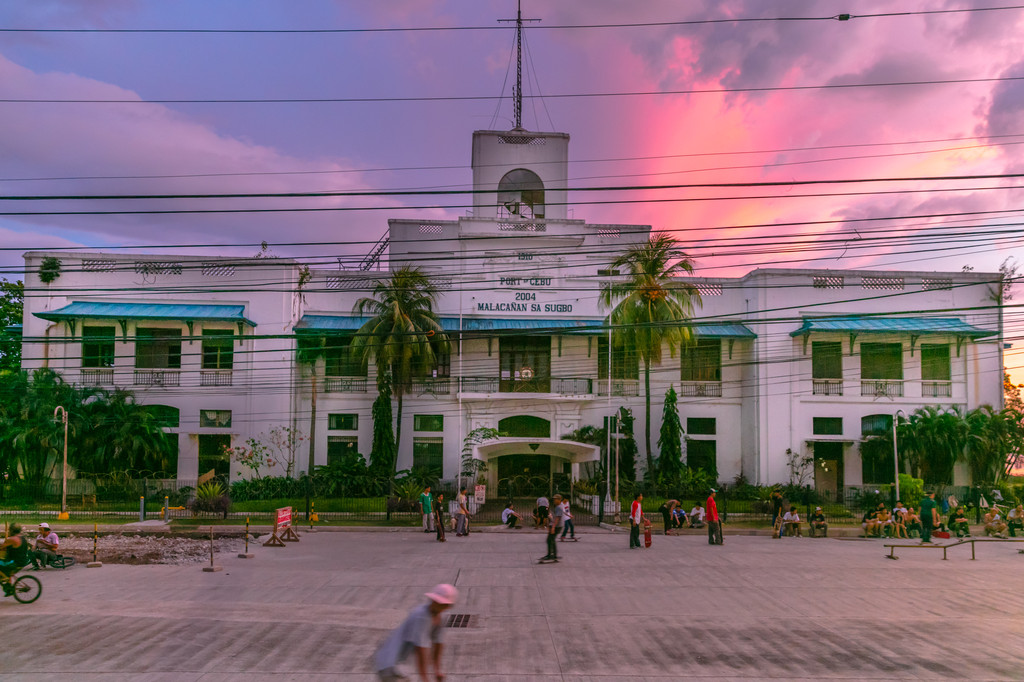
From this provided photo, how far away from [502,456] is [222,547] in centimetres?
1819

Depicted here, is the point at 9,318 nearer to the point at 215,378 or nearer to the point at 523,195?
the point at 215,378

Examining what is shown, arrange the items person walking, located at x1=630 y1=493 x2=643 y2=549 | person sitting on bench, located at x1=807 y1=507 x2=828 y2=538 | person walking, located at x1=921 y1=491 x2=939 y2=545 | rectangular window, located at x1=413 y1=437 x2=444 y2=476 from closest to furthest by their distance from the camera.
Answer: person walking, located at x1=630 y1=493 x2=643 y2=549 → person walking, located at x1=921 y1=491 x2=939 y2=545 → person sitting on bench, located at x1=807 y1=507 x2=828 y2=538 → rectangular window, located at x1=413 y1=437 x2=444 y2=476

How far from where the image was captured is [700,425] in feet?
127

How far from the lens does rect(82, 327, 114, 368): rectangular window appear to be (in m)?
35.2

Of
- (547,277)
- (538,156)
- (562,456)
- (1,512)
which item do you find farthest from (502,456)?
(1,512)

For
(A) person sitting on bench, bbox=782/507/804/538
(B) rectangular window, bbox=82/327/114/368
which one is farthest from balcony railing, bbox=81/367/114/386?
(A) person sitting on bench, bbox=782/507/804/538

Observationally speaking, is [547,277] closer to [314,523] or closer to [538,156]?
Answer: [538,156]

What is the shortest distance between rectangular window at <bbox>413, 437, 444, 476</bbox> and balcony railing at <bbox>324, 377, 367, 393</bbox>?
3.83m

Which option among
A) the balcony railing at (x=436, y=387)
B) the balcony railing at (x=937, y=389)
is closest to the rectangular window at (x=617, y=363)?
the balcony railing at (x=436, y=387)

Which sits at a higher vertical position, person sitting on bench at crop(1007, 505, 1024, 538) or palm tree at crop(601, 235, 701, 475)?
palm tree at crop(601, 235, 701, 475)

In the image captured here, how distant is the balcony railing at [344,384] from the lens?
36938mm

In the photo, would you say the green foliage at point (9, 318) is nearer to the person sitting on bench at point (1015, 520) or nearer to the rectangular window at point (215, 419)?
the rectangular window at point (215, 419)

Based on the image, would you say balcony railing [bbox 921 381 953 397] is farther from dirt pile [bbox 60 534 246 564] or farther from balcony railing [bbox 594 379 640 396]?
dirt pile [bbox 60 534 246 564]

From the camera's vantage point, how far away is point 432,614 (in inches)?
291
